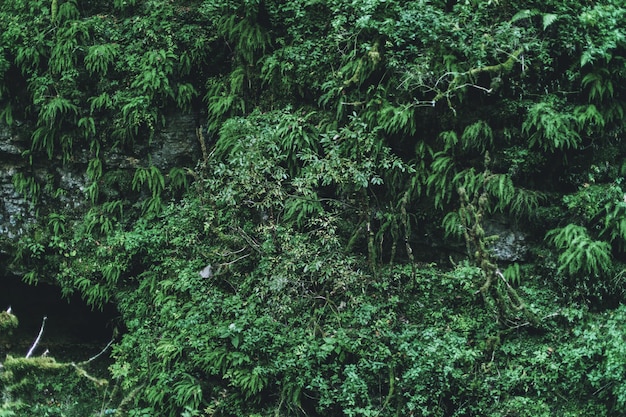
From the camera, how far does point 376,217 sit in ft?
29.9

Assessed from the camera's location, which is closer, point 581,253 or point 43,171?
point 581,253

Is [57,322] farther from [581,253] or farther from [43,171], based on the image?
[581,253]

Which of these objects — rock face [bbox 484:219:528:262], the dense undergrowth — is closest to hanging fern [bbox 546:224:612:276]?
the dense undergrowth

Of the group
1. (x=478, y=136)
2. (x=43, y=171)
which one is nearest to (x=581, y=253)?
(x=478, y=136)

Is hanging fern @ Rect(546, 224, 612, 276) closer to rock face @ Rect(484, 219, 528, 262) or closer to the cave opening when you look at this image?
rock face @ Rect(484, 219, 528, 262)

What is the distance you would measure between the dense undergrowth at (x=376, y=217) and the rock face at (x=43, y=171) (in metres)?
0.41

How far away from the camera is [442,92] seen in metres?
8.78

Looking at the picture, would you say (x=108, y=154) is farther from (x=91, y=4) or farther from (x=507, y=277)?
(x=507, y=277)

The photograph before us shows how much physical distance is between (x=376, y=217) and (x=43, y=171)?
22.0ft

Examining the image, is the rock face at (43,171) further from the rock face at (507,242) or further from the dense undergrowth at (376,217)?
the rock face at (507,242)

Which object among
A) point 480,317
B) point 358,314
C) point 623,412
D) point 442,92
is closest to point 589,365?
point 623,412

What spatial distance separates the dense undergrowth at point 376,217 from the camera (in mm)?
7836

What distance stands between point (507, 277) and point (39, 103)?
9048 mm

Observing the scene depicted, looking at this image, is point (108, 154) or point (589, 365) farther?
point (108, 154)
